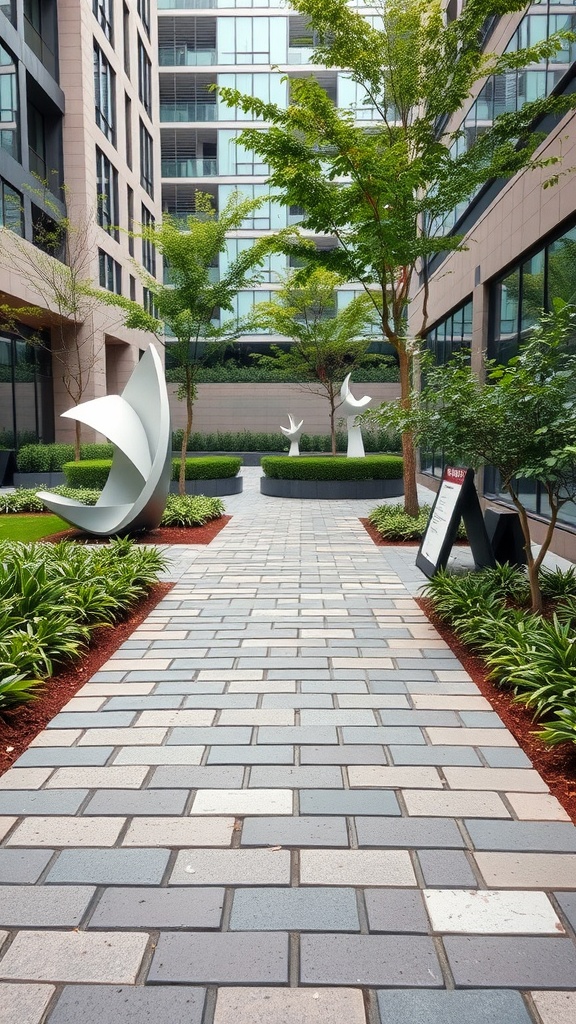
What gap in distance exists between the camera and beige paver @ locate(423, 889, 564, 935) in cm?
254

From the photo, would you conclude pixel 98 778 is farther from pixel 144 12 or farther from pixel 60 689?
pixel 144 12

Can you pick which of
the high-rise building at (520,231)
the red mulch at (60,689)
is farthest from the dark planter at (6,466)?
the red mulch at (60,689)

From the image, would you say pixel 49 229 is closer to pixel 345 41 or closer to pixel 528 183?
pixel 345 41

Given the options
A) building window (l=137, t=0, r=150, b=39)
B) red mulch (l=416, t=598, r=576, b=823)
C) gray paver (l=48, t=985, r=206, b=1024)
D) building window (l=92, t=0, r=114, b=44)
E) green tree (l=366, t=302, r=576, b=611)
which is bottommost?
red mulch (l=416, t=598, r=576, b=823)


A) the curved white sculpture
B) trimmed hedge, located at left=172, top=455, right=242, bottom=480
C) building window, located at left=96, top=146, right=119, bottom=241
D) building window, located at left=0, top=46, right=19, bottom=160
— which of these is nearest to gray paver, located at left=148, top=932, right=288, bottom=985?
the curved white sculpture

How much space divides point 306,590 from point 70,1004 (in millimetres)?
5896

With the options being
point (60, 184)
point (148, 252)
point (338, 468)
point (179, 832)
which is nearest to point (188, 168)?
point (148, 252)

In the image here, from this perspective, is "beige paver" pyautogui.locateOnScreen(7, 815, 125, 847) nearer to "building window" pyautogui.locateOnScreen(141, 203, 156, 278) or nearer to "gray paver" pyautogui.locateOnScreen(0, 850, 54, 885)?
"gray paver" pyautogui.locateOnScreen(0, 850, 54, 885)

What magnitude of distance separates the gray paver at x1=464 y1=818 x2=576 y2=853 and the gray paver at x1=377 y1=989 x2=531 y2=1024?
828 mm

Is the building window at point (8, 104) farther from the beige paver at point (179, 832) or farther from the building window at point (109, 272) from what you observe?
the beige paver at point (179, 832)

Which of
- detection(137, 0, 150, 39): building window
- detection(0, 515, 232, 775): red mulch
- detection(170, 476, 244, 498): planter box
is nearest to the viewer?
detection(0, 515, 232, 775): red mulch

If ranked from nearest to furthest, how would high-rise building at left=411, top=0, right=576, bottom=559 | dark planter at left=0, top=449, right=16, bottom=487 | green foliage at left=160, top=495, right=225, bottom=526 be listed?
1. high-rise building at left=411, top=0, right=576, bottom=559
2. green foliage at left=160, top=495, right=225, bottom=526
3. dark planter at left=0, top=449, right=16, bottom=487

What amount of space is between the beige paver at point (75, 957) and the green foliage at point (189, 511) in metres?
10.2

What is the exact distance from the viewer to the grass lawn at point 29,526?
39.9 ft
